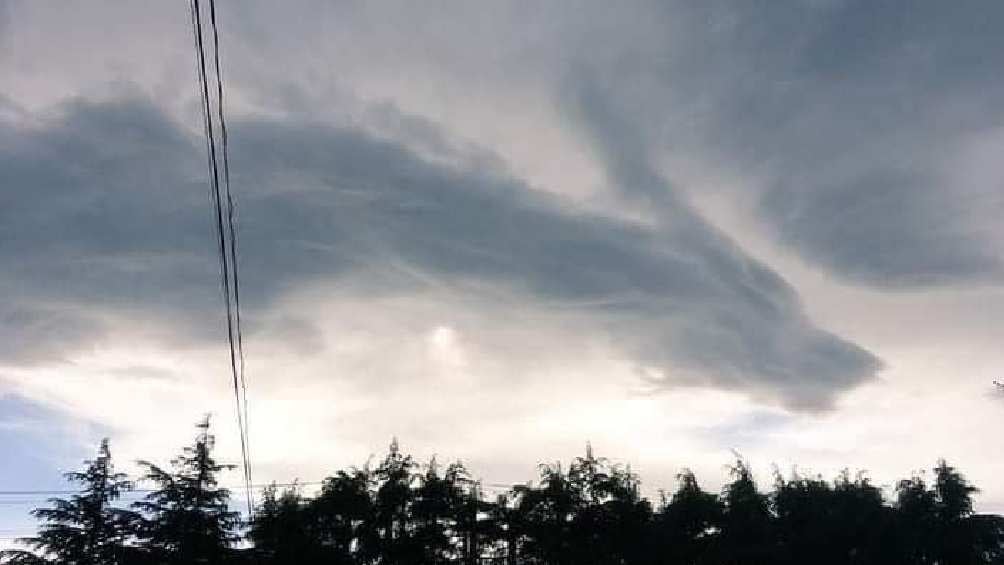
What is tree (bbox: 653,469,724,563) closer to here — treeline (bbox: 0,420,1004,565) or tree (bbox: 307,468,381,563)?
treeline (bbox: 0,420,1004,565)

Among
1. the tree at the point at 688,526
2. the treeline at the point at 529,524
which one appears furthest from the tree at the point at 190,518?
the tree at the point at 688,526

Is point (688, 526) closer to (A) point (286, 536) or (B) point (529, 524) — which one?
(B) point (529, 524)

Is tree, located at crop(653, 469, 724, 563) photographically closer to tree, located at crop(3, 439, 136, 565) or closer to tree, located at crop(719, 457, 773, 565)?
tree, located at crop(719, 457, 773, 565)

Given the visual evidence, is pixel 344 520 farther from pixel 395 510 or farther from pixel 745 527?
pixel 745 527

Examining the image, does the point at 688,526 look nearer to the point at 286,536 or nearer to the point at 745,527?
the point at 745,527

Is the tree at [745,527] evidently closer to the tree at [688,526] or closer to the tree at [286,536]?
the tree at [688,526]

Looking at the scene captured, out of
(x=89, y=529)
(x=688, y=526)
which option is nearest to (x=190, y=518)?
(x=89, y=529)

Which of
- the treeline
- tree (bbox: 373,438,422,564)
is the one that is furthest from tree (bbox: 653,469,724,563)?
tree (bbox: 373,438,422,564)

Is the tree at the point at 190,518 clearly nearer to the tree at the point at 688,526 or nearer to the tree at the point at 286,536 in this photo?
the tree at the point at 286,536

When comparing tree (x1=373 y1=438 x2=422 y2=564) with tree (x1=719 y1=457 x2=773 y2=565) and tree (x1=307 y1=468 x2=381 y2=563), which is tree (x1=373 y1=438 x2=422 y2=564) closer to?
tree (x1=307 y1=468 x2=381 y2=563)

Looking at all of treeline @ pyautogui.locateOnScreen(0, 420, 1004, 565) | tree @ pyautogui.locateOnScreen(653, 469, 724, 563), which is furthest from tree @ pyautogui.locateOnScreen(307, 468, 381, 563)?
tree @ pyautogui.locateOnScreen(653, 469, 724, 563)

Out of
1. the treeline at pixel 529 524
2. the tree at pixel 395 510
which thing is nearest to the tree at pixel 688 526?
the treeline at pixel 529 524

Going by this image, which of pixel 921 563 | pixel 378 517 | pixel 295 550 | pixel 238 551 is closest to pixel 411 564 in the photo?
pixel 378 517

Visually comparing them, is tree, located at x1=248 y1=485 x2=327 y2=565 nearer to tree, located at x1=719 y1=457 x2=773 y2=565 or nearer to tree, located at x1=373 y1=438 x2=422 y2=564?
tree, located at x1=373 y1=438 x2=422 y2=564
